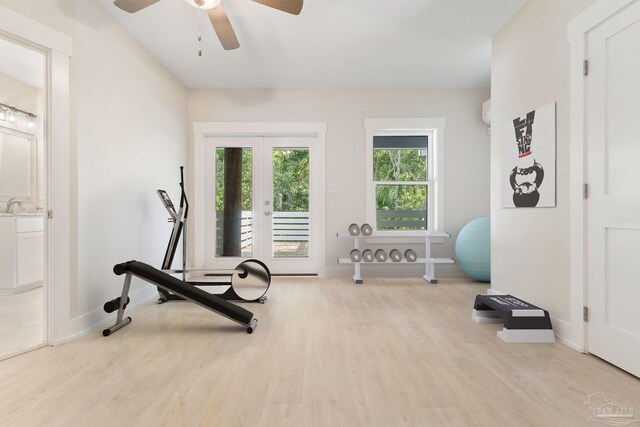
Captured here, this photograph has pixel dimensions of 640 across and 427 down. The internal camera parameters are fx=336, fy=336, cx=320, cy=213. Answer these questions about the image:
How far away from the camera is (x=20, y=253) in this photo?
13.3ft

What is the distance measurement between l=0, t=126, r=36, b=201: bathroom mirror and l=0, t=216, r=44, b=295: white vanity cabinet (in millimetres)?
500

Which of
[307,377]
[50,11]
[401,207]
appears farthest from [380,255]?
[50,11]

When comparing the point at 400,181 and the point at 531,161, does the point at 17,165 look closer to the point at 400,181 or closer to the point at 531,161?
the point at 400,181

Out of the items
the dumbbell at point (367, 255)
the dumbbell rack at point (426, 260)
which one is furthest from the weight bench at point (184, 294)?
the dumbbell at point (367, 255)

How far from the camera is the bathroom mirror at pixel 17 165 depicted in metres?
4.29

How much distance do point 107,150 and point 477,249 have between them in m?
4.23

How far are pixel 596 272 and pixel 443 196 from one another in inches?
112

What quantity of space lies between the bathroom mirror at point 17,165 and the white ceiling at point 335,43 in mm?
2274

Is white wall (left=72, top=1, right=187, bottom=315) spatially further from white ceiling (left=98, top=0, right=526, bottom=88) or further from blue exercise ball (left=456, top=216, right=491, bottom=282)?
blue exercise ball (left=456, top=216, right=491, bottom=282)

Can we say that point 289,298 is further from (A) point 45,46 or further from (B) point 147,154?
(A) point 45,46

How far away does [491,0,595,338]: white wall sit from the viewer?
2475mm

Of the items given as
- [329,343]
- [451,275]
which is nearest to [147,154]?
[329,343]

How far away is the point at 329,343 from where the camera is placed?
244 centimetres

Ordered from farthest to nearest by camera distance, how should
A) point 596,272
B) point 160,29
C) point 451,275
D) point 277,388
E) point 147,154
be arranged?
point 451,275, point 147,154, point 160,29, point 596,272, point 277,388
